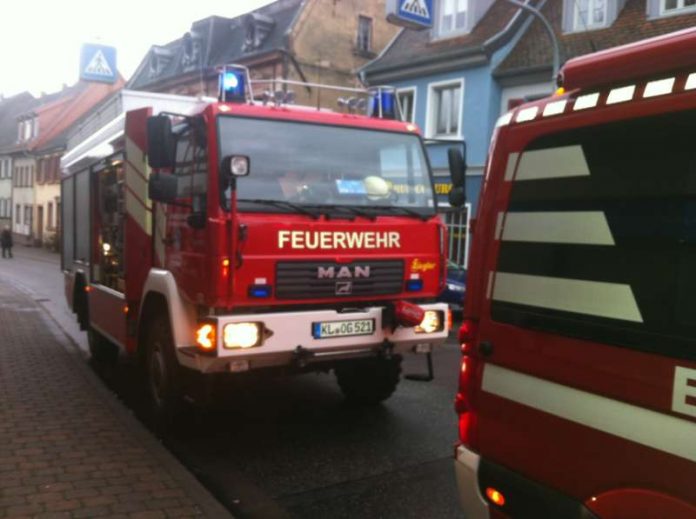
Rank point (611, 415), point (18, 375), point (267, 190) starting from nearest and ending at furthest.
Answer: point (611, 415)
point (267, 190)
point (18, 375)

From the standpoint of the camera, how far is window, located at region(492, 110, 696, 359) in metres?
2.20

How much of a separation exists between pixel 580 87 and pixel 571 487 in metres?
1.46

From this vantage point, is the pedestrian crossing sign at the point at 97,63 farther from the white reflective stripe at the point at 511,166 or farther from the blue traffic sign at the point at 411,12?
the white reflective stripe at the point at 511,166

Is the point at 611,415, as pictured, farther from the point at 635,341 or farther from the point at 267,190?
the point at 267,190

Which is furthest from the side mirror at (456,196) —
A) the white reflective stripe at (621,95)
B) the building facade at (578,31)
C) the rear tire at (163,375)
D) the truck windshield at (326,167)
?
the building facade at (578,31)

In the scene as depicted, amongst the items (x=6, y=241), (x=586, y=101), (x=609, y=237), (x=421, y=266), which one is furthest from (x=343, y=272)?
(x=6, y=241)

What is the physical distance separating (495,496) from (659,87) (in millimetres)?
1664

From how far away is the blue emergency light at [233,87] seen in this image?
5.55 m

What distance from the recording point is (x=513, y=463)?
2766 mm

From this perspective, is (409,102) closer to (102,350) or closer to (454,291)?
(454,291)

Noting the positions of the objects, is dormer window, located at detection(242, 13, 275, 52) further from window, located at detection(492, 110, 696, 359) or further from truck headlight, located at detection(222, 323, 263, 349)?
window, located at detection(492, 110, 696, 359)

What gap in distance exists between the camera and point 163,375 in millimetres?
5832

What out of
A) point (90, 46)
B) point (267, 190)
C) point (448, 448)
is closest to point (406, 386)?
point (448, 448)

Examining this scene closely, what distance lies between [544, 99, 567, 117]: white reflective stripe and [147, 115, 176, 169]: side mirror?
330 cm
